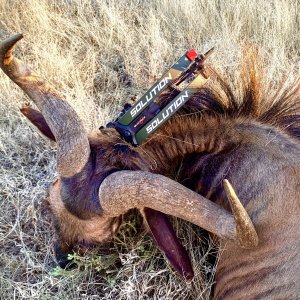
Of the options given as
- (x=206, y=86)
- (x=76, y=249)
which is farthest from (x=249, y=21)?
(x=76, y=249)

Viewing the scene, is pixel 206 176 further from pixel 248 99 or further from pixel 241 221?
pixel 241 221

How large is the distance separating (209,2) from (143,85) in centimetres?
174

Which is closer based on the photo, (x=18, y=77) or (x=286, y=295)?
(x=286, y=295)

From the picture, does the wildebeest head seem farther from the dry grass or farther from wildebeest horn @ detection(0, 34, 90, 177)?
the dry grass

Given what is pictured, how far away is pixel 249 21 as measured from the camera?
6461mm

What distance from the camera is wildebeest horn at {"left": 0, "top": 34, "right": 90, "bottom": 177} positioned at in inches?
133

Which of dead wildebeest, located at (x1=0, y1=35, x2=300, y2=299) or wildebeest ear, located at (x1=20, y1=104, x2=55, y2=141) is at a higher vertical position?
wildebeest ear, located at (x1=20, y1=104, x2=55, y2=141)

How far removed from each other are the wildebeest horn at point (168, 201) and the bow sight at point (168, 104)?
47 cm

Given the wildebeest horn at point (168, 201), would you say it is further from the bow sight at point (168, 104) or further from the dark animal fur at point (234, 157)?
the bow sight at point (168, 104)

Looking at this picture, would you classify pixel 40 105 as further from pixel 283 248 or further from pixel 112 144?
pixel 283 248

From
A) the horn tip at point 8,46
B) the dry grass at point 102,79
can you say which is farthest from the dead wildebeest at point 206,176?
the dry grass at point 102,79

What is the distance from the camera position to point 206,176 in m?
3.79

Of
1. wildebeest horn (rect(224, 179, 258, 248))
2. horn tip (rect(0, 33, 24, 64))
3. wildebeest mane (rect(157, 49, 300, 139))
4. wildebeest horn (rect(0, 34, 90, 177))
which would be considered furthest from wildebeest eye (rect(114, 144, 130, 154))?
wildebeest horn (rect(224, 179, 258, 248))

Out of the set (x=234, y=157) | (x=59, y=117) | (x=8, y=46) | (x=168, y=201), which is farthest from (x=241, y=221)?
(x=8, y=46)
